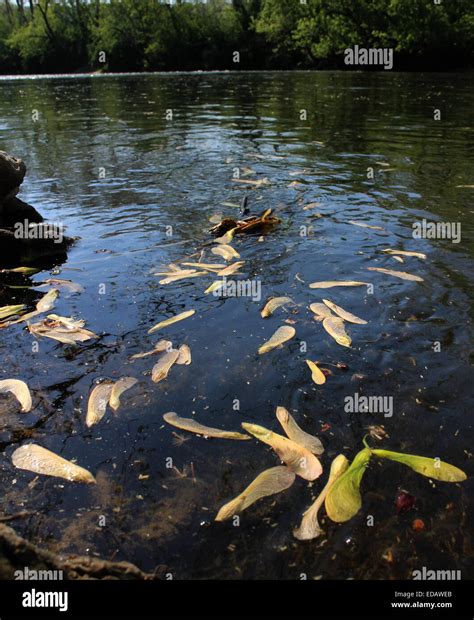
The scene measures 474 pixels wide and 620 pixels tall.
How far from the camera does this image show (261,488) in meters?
2.77

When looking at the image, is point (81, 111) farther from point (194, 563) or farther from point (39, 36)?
point (39, 36)

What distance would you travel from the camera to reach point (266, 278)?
5.36 metres

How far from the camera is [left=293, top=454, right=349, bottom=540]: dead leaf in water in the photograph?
2521 millimetres

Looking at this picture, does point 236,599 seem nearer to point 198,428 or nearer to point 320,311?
point 198,428

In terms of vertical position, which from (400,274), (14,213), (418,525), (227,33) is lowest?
(418,525)

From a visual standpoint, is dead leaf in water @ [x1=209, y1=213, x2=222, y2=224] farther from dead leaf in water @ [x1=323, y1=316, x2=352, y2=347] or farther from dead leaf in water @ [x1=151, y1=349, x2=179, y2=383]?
dead leaf in water @ [x1=151, y1=349, x2=179, y2=383]

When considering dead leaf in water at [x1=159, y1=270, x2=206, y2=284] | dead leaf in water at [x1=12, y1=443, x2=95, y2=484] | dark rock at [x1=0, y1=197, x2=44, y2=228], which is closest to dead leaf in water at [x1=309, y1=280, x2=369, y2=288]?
dead leaf in water at [x1=159, y1=270, x2=206, y2=284]

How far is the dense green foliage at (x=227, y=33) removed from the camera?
46.9 m

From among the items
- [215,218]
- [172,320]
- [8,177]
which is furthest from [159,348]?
[8,177]

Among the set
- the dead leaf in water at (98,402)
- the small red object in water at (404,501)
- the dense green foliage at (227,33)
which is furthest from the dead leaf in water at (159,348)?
the dense green foliage at (227,33)

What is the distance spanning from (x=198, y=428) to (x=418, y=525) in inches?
54.9

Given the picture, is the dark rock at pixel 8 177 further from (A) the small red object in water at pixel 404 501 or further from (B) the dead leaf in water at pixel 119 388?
(A) the small red object in water at pixel 404 501

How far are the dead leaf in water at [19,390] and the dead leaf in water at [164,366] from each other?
0.88 m

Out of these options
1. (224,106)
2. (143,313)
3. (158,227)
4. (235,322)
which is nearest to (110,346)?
(143,313)
